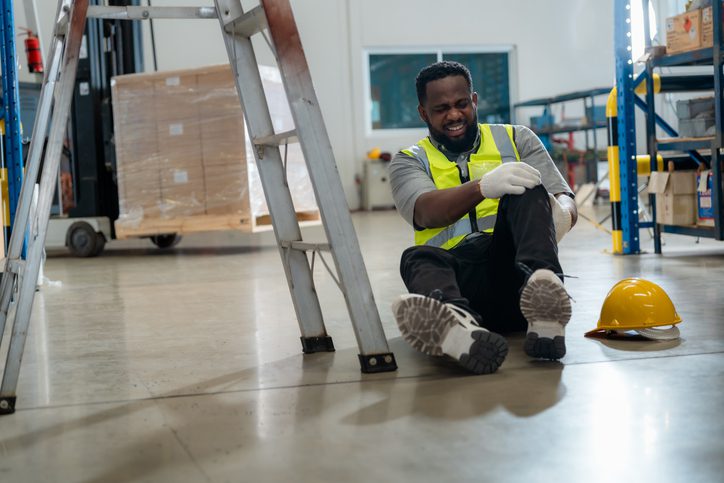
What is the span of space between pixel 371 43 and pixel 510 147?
1312cm

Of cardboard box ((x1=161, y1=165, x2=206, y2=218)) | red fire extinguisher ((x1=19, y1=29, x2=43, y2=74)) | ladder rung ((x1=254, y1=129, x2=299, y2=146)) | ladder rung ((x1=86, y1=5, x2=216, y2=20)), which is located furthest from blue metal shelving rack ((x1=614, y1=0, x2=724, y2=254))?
red fire extinguisher ((x1=19, y1=29, x2=43, y2=74))

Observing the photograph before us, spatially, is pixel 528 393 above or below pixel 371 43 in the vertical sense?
below

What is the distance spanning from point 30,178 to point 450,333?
4.58 ft

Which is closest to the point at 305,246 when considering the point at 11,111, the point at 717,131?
the point at 11,111

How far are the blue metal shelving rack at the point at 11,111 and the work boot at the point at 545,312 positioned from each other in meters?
3.86

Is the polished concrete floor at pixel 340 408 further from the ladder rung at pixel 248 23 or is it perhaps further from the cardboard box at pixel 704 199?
the cardboard box at pixel 704 199

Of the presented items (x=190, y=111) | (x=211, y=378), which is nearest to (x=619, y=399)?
(x=211, y=378)

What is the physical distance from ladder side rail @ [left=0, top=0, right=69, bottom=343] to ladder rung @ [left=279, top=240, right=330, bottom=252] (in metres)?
0.92

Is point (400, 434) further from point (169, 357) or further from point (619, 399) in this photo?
point (169, 357)

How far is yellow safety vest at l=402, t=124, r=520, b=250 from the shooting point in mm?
3307

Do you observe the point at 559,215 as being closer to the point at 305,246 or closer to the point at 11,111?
the point at 305,246

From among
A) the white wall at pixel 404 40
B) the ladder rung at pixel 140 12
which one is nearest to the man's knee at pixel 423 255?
the ladder rung at pixel 140 12

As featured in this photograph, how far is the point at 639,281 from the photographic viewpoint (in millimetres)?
3457

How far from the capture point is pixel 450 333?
2.71 m
